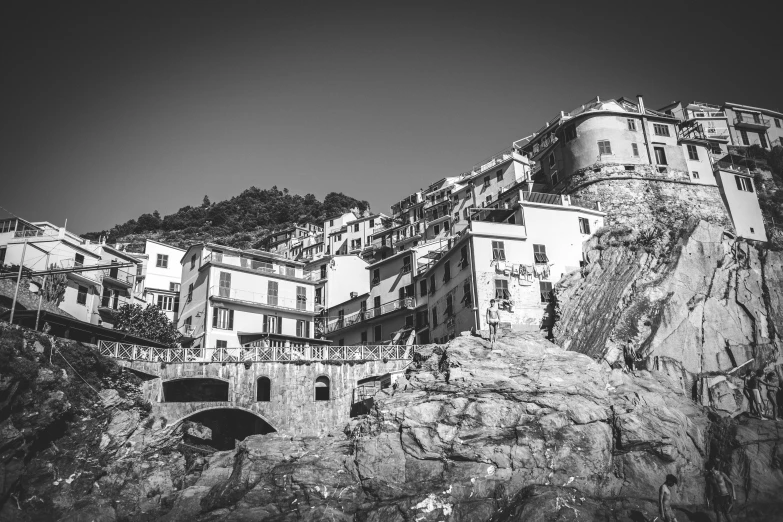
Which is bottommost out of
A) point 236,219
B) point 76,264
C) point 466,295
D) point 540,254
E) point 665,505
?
point 665,505

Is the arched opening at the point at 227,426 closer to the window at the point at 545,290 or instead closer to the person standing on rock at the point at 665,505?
the window at the point at 545,290

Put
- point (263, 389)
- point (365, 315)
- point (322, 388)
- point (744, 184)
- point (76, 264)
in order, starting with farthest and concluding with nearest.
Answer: point (365, 315)
point (744, 184)
point (76, 264)
point (322, 388)
point (263, 389)

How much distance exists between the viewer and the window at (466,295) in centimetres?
4847

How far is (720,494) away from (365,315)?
117 feet

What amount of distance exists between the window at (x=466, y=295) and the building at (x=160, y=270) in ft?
114

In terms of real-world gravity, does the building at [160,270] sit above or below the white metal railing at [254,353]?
above

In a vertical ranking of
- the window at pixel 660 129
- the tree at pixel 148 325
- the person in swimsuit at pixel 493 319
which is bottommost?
the person in swimsuit at pixel 493 319

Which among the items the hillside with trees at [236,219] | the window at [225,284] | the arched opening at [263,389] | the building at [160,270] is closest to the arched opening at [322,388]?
the arched opening at [263,389]

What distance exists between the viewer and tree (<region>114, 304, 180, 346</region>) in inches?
2094

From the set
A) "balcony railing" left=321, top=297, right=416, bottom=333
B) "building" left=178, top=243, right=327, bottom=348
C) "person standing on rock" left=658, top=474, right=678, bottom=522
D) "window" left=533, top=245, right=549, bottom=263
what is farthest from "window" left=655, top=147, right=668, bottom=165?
"person standing on rock" left=658, top=474, right=678, bottom=522

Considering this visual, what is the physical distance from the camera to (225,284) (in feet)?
190

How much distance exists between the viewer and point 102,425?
132ft

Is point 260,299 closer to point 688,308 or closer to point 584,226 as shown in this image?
point 584,226

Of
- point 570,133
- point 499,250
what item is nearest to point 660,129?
point 570,133
